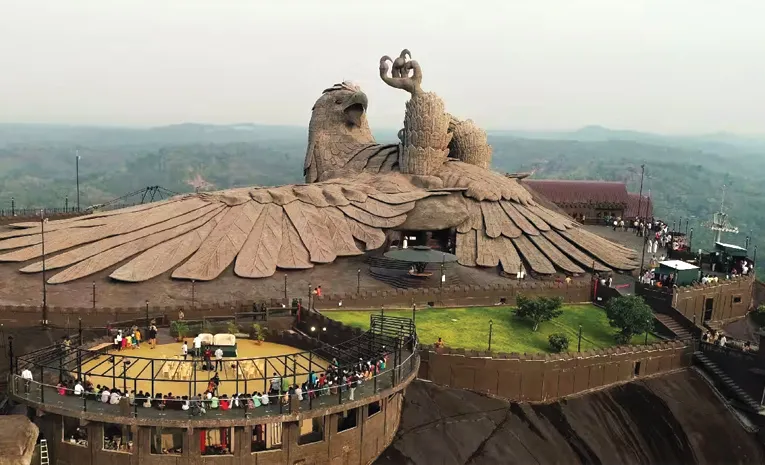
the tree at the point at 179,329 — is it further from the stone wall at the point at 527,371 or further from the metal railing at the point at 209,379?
the stone wall at the point at 527,371

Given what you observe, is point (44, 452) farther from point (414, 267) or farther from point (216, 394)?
point (414, 267)

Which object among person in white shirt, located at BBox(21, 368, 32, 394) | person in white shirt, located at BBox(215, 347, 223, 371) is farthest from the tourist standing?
person in white shirt, located at BBox(215, 347, 223, 371)

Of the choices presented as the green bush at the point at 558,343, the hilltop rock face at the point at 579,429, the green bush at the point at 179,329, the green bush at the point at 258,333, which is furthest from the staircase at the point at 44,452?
the green bush at the point at 558,343

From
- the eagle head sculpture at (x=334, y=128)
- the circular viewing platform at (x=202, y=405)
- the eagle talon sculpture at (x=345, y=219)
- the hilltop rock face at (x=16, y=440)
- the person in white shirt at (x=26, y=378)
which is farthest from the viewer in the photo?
the eagle head sculpture at (x=334, y=128)

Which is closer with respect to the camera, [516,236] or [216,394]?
[216,394]

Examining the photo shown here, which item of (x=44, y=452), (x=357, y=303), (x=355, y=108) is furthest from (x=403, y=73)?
(x=44, y=452)

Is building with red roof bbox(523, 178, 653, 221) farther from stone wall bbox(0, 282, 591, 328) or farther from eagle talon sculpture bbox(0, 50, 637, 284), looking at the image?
stone wall bbox(0, 282, 591, 328)
